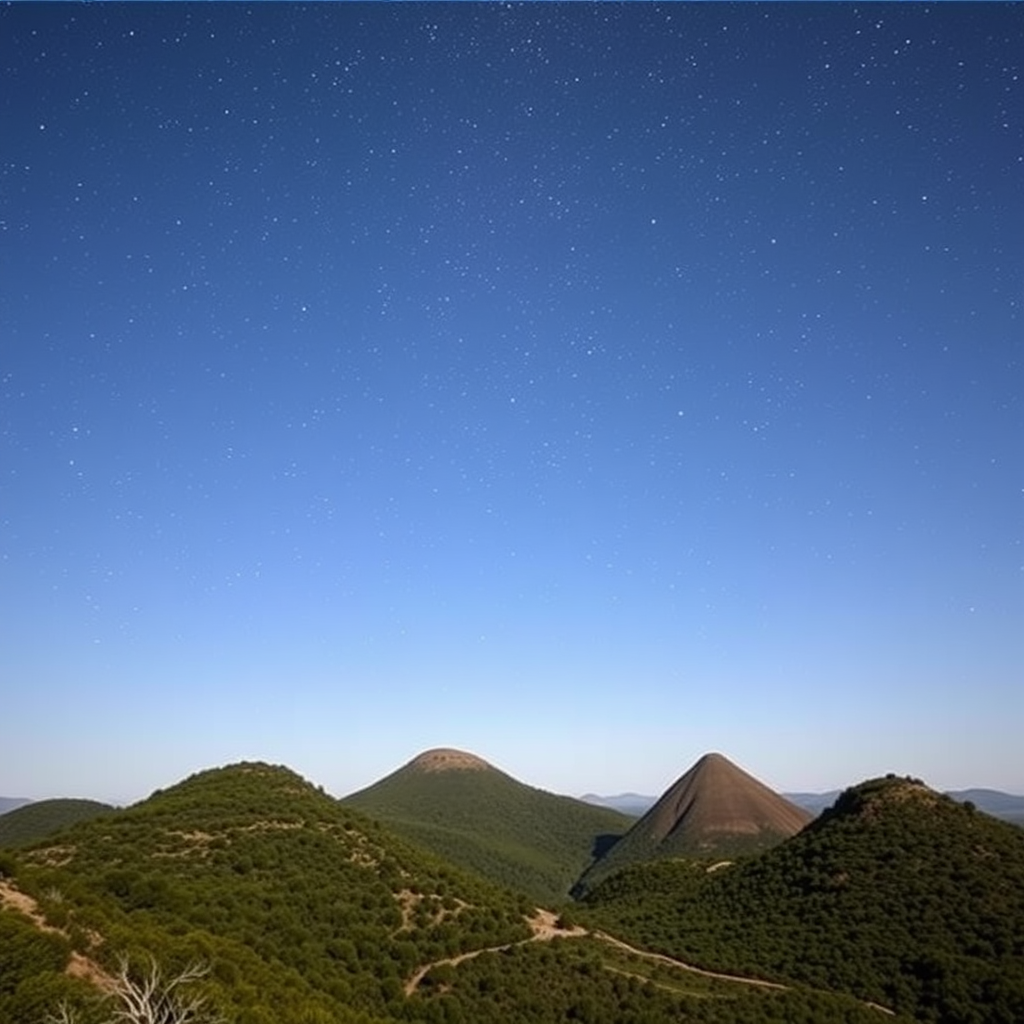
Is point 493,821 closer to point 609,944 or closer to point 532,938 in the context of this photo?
point 609,944

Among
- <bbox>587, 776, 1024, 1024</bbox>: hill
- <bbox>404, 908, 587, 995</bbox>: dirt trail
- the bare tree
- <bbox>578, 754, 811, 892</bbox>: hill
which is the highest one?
the bare tree

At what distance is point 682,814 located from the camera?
14325cm

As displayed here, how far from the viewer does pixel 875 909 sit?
50438 millimetres

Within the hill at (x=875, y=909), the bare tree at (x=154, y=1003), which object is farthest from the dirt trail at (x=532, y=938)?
the bare tree at (x=154, y=1003)

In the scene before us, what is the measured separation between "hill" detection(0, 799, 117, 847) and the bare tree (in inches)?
3616

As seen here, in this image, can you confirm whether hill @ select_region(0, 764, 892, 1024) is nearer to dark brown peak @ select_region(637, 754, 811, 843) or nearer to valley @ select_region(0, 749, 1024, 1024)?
valley @ select_region(0, 749, 1024, 1024)

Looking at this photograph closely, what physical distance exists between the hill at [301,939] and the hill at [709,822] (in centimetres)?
8305

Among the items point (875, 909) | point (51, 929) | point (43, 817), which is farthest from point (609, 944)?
point (43, 817)

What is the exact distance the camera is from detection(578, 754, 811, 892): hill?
123938mm

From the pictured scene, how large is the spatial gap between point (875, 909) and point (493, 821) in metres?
110

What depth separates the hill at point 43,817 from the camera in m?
96.3

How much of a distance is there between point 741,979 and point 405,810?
122947mm

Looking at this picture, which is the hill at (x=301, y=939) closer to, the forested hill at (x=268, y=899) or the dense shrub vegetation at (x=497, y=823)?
the forested hill at (x=268, y=899)

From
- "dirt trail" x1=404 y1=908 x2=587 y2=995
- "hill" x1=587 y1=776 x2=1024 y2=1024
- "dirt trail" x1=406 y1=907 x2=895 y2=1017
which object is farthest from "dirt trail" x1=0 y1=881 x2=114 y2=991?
"hill" x1=587 y1=776 x2=1024 y2=1024
